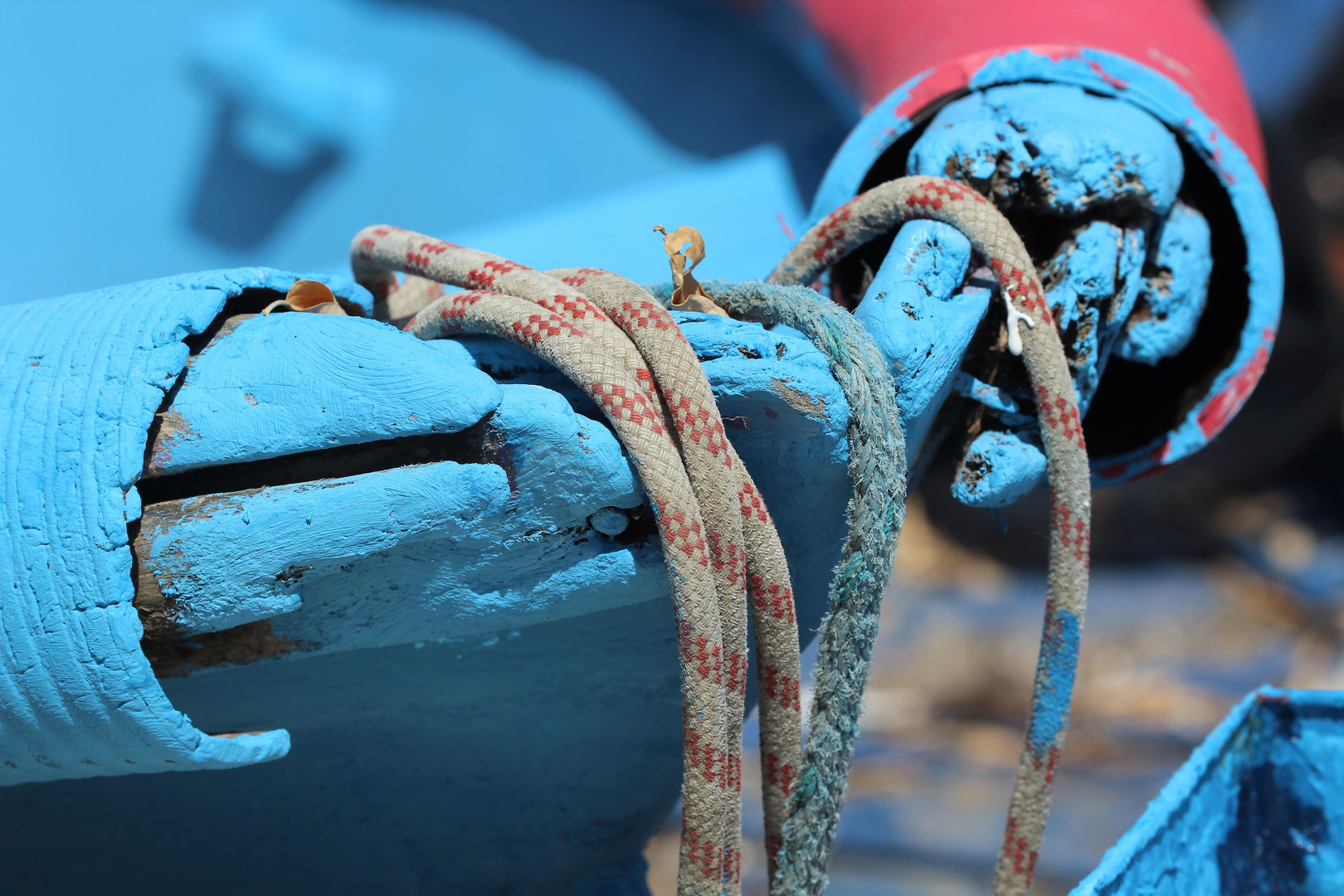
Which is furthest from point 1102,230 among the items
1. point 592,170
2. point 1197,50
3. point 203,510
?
point 592,170

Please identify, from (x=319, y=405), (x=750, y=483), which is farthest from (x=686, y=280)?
(x=319, y=405)

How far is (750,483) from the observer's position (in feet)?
2.23

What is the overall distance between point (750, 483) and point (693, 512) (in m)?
0.06

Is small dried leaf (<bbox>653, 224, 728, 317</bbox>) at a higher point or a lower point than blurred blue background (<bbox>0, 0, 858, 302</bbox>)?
lower

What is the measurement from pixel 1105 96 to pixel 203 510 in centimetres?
83

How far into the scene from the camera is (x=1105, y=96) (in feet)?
3.11

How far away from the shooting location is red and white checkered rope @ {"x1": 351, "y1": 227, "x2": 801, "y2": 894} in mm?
639

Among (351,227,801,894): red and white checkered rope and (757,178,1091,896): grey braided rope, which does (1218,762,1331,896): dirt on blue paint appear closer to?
(757,178,1091,896): grey braided rope

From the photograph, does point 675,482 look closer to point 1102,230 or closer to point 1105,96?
point 1102,230

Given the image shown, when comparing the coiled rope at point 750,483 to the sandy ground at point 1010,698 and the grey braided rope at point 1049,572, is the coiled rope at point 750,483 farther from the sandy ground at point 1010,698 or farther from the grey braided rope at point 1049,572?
the sandy ground at point 1010,698

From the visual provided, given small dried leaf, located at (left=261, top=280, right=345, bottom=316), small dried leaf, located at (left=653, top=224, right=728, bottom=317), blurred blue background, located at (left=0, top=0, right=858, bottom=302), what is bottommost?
small dried leaf, located at (left=261, top=280, right=345, bottom=316)

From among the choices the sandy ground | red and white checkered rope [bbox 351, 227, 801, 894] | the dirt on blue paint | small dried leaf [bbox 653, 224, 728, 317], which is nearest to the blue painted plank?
red and white checkered rope [bbox 351, 227, 801, 894]

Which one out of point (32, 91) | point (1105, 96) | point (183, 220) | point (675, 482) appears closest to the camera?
point (675, 482)

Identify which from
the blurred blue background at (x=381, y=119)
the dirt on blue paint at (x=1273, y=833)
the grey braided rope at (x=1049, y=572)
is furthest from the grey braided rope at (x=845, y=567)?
the blurred blue background at (x=381, y=119)
